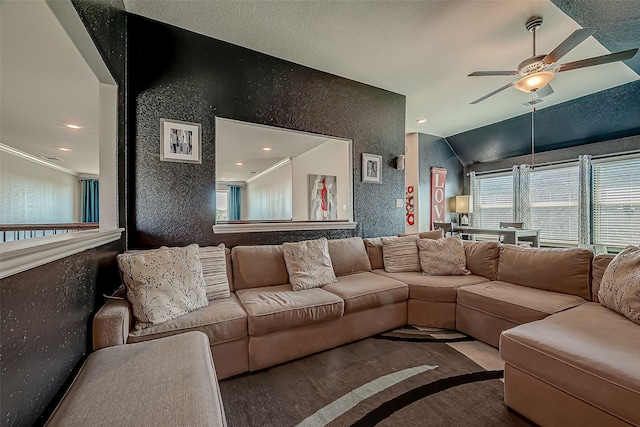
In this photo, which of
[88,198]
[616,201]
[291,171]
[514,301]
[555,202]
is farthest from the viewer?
[88,198]

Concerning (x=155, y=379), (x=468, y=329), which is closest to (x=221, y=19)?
(x=155, y=379)

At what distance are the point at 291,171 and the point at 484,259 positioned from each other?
444 cm

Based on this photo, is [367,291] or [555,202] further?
[555,202]

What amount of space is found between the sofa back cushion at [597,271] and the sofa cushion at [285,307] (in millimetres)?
1900

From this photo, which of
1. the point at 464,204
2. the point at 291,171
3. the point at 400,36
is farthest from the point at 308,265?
the point at 464,204

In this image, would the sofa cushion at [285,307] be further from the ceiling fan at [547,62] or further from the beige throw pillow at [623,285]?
the ceiling fan at [547,62]

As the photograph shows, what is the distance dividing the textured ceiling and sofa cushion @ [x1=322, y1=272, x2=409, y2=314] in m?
2.34

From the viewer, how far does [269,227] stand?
290 cm

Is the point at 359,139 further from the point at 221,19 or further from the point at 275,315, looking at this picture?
the point at 275,315

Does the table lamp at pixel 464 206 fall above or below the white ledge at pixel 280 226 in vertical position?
above

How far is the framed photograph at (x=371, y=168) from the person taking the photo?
11.7ft

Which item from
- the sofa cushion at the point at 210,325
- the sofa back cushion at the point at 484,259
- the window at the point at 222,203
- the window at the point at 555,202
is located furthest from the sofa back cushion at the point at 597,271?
the window at the point at 222,203

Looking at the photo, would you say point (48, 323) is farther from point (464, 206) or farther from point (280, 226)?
point (464, 206)

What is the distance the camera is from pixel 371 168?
3.63m
